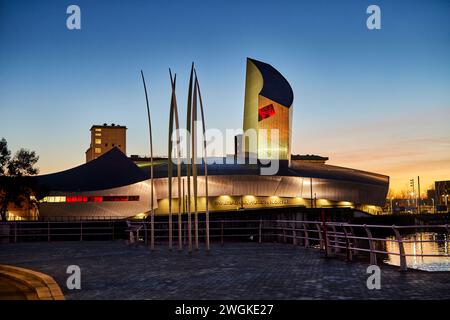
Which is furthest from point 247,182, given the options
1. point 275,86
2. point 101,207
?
point 275,86

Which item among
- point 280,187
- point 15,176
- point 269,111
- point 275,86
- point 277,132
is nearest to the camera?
point 15,176

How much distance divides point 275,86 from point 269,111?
6.32 meters

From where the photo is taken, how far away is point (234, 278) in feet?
41.8

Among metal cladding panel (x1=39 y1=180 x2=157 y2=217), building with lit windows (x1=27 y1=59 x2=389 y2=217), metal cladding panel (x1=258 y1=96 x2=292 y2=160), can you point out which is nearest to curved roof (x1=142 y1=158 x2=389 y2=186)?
building with lit windows (x1=27 y1=59 x2=389 y2=217)

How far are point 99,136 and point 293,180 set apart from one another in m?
126

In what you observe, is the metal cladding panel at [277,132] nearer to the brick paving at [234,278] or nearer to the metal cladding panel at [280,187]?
the metal cladding panel at [280,187]

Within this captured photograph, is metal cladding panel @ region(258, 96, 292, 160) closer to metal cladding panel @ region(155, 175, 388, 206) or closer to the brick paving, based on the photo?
metal cladding panel @ region(155, 175, 388, 206)

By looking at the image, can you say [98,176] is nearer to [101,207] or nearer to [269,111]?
[101,207]

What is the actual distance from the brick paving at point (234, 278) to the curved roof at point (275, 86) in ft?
313

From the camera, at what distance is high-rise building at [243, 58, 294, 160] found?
111750 millimetres

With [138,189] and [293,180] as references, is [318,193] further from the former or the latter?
[138,189]

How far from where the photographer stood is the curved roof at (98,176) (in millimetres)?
70062

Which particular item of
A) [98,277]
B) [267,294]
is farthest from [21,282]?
[267,294]

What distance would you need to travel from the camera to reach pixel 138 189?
72625 millimetres
